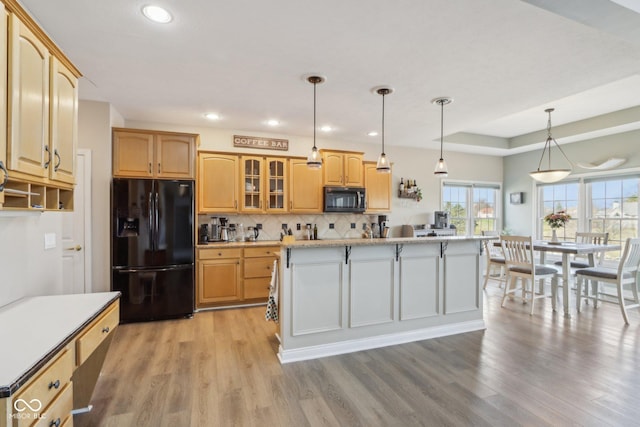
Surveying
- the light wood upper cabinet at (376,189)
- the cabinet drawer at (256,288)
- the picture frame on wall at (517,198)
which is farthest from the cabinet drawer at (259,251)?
the picture frame on wall at (517,198)

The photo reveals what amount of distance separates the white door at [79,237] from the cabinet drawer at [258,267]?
5.99ft

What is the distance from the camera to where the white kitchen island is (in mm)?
2775

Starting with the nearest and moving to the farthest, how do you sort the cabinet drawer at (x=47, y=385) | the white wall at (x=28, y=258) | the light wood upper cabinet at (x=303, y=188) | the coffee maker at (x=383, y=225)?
the cabinet drawer at (x=47, y=385), the white wall at (x=28, y=258), the light wood upper cabinet at (x=303, y=188), the coffee maker at (x=383, y=225)

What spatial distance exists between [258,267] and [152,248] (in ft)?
4.55

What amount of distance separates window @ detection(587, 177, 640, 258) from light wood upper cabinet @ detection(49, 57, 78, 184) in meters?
7.25

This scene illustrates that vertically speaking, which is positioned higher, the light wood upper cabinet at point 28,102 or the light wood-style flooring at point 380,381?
the light wood upper cabinet at point 28,102

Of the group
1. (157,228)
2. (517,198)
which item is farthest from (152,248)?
(517,198)

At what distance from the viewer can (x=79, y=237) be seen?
3488 mm

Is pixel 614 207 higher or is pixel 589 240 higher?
pixel 614 207

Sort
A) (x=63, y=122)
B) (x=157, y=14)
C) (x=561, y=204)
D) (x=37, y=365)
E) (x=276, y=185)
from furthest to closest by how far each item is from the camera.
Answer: (x=561, y=204) < (x=276, y=185) < (x=157, y=14) < (x=63, y=122) < (x=37, y=365)

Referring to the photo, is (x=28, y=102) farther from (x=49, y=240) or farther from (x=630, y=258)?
(x=630, y=258)

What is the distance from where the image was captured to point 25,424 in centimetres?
106

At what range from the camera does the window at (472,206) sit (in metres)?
6.48

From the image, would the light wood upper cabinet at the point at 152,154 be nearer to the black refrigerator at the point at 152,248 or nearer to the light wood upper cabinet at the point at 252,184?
the black refrigerator at the point at 152,248
